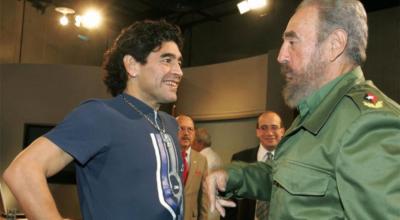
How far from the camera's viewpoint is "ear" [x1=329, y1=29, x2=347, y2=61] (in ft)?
4.48

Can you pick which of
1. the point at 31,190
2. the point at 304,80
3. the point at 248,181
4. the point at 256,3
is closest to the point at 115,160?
the point at 31,190

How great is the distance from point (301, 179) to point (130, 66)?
0.97 m

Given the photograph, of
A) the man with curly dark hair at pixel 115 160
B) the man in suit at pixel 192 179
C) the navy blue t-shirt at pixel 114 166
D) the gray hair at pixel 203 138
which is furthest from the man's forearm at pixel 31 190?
the gray hair at pixel 203 138

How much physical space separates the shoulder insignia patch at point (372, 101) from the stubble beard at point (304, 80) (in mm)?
247

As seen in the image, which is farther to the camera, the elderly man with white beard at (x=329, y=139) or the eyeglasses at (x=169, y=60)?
the eyeglasses at (x=169, y=60)

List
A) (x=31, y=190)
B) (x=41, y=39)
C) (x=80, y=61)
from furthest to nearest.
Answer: (x=80, y=61) < (x=41, y=39) < (x=31, y=190)

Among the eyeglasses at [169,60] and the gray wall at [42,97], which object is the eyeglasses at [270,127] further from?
the gray wall at [42,97]

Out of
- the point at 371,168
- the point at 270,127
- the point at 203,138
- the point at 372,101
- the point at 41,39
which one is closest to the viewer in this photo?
the point at 371,168

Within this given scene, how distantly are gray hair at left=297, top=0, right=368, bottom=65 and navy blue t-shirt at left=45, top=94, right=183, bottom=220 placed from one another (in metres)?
0.71

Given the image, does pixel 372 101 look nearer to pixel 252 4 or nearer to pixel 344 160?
pixel 344 160

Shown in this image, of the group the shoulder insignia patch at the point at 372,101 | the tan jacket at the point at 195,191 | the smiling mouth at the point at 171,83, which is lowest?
the tan jacket at the point at 195,191

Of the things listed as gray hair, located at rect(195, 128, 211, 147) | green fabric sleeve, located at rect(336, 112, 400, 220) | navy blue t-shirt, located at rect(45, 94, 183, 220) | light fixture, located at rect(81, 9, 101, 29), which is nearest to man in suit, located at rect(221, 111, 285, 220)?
gray hair, located at rect(195, 128, 211, 147)

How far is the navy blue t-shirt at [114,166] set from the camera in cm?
144

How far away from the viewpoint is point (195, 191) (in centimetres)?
380
